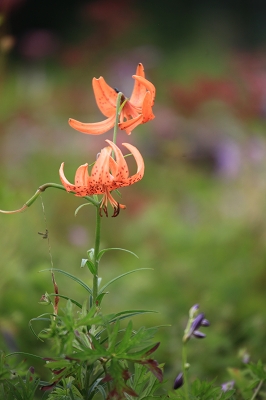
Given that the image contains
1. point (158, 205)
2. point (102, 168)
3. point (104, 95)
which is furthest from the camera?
point (158, 205)

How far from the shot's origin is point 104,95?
3.04 ft

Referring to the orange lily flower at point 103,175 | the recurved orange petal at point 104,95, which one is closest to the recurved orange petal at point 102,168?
the orange lily flower at point 103,175

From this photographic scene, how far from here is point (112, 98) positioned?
93 cm

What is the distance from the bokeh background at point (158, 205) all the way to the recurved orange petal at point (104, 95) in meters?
0.21

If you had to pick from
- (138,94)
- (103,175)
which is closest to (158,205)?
(138,94)

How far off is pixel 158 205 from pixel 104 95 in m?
2.40

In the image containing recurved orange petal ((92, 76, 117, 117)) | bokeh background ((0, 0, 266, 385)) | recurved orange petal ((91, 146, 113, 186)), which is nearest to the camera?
recurved orange petal ((91, 146, 113, 186))

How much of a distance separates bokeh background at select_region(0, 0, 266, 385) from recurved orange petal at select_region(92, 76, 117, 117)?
215mm

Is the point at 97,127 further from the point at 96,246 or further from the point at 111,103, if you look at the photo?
the point at 96,246

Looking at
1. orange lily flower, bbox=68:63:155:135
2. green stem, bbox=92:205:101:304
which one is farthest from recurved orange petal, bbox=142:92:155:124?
green stem, bbox=92:205:101:304

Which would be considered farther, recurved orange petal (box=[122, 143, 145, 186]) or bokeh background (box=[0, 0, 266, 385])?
bokeh background (box=[0, 0, 266, 385])

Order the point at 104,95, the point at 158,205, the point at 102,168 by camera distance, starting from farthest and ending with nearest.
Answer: the point at 158,205, the point at 104,95, the point at 102,168

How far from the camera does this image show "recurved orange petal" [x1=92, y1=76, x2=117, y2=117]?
92 cm

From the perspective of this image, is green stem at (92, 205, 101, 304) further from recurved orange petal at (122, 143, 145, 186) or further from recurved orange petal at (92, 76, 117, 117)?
recurved orange petal at (92, 76, 117, 117)
